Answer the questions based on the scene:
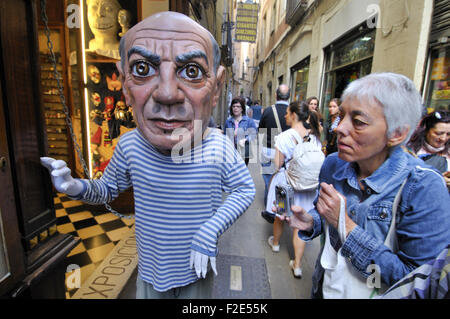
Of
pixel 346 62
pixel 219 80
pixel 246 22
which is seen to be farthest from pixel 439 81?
pixel 246 22

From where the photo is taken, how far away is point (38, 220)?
1437mm

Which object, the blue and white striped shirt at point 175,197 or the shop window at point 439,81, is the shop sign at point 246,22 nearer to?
the shop window at point 439,81

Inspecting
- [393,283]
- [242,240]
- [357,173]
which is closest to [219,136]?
[357,173]

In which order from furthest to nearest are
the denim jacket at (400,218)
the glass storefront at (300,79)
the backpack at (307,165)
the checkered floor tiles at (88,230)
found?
the glass storefront at (300,79), the checkered floor tiles at (88,230), the backpack at (307,165), the denim jacket at (400,218)

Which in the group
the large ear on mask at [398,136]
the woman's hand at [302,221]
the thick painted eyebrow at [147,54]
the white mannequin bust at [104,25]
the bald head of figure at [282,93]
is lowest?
the woman's hand at [302,221]

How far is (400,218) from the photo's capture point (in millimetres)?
1030

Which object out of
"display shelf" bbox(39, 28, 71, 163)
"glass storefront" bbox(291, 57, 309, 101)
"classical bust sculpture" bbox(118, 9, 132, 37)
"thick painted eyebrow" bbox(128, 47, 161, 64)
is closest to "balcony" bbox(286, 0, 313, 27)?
"glass storefront" bbox(291, 57, 309, 101)

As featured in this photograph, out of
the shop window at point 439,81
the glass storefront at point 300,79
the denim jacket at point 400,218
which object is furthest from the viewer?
the glass storefront at point 300,79

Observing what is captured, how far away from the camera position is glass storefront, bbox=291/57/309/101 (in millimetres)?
8633

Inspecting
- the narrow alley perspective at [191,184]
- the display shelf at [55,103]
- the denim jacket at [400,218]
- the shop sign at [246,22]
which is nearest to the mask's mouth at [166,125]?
the narrow alley perspective at [191,184]

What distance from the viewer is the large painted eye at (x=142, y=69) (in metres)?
1.11

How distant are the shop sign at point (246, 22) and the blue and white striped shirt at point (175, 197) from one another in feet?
37.0

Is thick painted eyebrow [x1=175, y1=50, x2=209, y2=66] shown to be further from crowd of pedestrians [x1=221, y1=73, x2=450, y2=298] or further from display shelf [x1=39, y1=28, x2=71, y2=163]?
display shelf [x1=39, y1=28, x2=71, y2=163]

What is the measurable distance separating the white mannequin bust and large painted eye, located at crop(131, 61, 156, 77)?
2.57m
